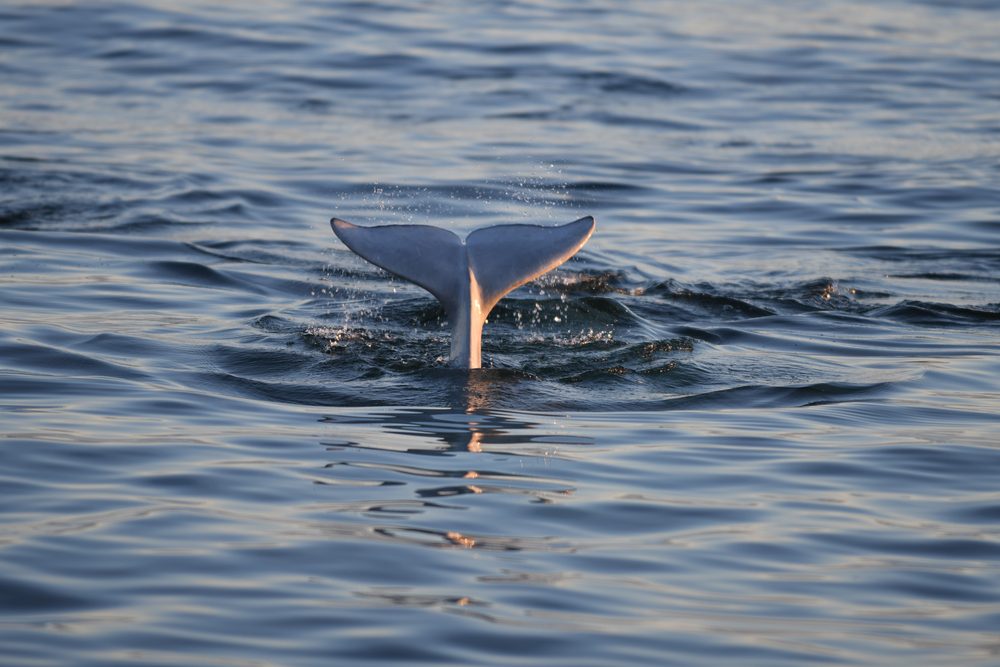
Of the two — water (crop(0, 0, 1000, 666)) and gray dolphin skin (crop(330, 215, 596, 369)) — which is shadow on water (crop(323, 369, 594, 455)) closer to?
Answer: water (crop(0, 0, 1000, 666))

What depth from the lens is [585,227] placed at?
910 centimetres

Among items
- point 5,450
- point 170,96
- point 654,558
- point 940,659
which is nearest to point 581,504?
point 654,558

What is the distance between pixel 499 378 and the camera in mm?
9539

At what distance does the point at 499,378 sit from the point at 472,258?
77 cm

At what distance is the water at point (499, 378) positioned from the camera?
5973 millimetres

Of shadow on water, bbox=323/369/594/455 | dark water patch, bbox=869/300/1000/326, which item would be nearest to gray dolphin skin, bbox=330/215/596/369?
shadow on water, bbox=323/369/594/455

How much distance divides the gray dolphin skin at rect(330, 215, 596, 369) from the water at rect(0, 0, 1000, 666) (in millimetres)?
505

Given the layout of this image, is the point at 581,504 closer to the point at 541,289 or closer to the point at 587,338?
the point at 587,338

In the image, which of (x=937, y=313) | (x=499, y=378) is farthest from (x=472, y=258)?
(x=937, y=313)

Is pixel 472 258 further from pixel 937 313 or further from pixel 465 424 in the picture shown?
pixel 937 313

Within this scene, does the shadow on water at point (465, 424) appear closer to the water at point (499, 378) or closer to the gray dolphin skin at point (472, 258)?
the water at point (499, 378)

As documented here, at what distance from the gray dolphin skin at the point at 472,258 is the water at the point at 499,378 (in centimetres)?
50

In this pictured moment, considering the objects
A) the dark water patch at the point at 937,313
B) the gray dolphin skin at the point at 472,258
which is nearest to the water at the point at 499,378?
the dark water patch at the point at 937,313

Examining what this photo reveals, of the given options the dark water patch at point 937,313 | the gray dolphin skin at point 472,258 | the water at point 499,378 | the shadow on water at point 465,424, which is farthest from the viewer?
the dark water patch at point 937,313
